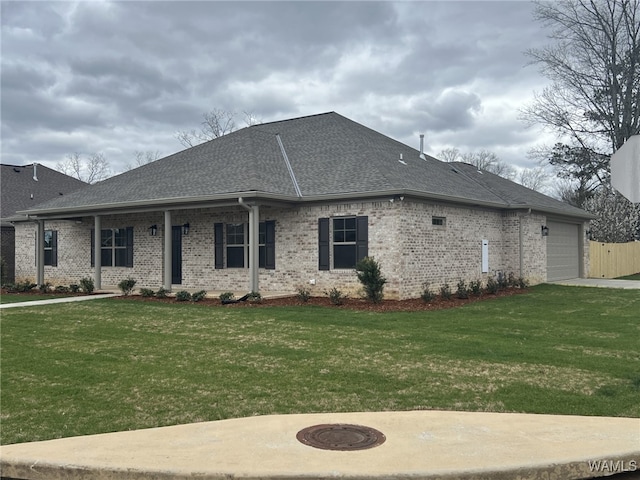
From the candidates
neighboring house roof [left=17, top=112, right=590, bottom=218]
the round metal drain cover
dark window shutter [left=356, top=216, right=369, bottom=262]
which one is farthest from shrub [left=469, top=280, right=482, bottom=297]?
the round metal drain cover

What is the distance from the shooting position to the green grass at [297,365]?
6.09 metres

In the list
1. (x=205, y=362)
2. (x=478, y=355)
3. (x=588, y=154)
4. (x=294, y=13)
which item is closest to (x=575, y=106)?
(x=588, y=154)

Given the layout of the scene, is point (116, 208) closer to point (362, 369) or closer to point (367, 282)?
point (367, 282)

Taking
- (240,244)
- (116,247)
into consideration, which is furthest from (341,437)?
(116,247)

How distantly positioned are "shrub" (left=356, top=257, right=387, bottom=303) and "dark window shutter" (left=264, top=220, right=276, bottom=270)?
3.70m

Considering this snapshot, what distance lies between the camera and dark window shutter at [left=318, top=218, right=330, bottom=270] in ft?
55.7

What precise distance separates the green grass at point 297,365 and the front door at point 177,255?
649 cm

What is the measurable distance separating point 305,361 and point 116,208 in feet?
43.2

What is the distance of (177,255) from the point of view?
66.4 feet

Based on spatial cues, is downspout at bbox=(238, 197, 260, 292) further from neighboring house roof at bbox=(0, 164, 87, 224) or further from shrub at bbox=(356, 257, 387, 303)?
neighboring house roof at bbox=(0, 164, 87, 224)

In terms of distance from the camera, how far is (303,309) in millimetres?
14203

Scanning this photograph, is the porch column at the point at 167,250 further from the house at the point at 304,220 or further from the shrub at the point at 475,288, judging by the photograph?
the shrub at the point at 475,288

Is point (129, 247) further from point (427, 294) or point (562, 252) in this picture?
point (562, 252)

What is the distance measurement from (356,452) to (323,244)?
1267 centimetres
